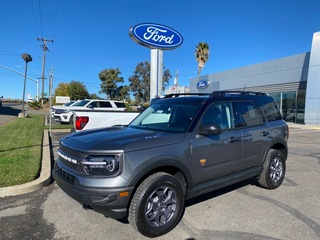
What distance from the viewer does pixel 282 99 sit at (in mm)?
24938

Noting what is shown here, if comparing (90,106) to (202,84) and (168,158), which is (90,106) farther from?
(202,84)

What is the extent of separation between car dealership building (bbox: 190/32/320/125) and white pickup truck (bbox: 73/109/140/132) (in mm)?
14882

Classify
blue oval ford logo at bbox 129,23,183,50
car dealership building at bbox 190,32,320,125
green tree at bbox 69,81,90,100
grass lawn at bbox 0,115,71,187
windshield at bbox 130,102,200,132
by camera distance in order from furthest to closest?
green tree at bbox 69,81,90,100 → car dealership building at bbox 190,32,320,125 → blue oval ford logo at bbox 129,23,183,50 → grass lawn at bbox 0,115,71,187 → windshield at bbox 130,102,200,132

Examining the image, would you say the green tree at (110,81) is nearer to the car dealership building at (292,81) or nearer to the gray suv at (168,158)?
the car dealership building at (292,81)

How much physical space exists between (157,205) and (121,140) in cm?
96

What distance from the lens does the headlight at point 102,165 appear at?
3.21 metres

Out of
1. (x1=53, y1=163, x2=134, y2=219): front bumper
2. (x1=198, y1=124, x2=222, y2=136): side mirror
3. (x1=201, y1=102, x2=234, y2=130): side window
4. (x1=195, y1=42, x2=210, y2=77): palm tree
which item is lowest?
(x1=53, y1=163, x2=134, y2=219): front bumper

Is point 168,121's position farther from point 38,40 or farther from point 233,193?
point 38,40

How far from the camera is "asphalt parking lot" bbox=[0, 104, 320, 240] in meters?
3.54

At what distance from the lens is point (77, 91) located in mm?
57750

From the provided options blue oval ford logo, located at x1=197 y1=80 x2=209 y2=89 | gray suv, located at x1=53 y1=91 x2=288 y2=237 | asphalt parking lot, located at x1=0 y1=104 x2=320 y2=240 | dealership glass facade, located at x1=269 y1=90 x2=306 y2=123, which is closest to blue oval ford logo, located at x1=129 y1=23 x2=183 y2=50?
gray suv, located at x1=53 y1=91 x2=288 y2=237

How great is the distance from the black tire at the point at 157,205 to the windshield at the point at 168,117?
33.8 inches

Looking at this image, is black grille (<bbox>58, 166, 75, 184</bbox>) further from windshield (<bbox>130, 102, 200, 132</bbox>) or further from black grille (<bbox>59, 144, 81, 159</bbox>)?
windshield (<bbox>130, 102, 200, 132</bbox>)

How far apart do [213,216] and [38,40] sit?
5410cm
